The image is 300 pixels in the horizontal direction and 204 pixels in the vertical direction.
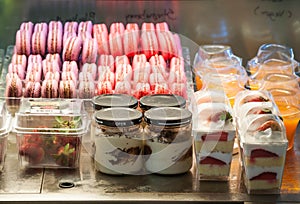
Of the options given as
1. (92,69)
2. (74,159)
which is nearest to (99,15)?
(92,69)

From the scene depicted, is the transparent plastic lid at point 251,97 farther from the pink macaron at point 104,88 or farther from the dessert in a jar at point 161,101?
the pink macaron at point 104,88

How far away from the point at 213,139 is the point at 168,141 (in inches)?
5.9

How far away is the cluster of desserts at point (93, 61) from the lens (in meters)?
2.56

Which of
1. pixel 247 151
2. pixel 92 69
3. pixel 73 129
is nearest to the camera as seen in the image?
pixel 247 151

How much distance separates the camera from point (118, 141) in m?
2.13

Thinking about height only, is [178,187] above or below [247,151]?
below

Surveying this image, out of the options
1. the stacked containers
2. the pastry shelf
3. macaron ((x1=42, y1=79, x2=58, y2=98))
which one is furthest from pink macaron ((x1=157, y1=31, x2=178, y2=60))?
the stacked containers

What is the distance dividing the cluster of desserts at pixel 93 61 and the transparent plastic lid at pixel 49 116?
0.89ft

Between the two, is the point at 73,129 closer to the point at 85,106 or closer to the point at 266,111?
the point at 85,106

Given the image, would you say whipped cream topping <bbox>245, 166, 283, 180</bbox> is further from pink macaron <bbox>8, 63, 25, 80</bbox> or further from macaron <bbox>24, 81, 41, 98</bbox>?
pink macaron <bbox>8, 63, 25, 80</bbox>

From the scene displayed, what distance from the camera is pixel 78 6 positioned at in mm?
3006

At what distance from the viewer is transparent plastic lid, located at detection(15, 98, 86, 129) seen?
222 cm

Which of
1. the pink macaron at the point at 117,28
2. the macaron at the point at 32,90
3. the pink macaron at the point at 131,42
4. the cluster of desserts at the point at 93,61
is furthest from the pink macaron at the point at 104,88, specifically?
the pink macaron at the point at 117,28

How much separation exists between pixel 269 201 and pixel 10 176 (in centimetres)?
85
